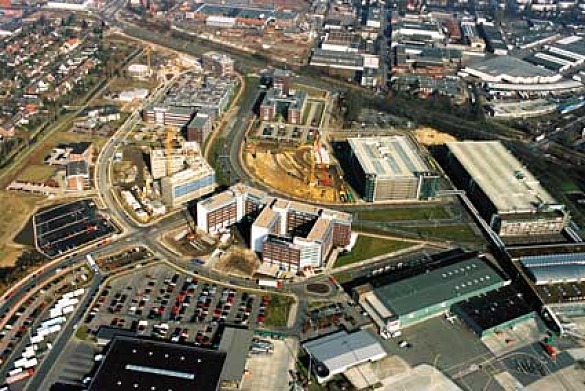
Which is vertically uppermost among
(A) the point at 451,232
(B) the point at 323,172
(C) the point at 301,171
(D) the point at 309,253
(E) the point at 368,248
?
(D) the point at 309,253

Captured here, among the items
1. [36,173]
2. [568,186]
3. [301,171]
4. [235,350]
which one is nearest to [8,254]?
[36,173]

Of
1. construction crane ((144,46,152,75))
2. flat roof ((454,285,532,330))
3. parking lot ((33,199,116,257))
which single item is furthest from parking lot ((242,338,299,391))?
construction crane ((144,46,152,75))

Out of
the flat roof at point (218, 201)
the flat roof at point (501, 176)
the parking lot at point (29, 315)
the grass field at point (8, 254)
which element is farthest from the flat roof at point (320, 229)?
the grass field at point (8, 254)

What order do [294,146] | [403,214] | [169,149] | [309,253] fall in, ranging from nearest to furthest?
[309,253] → [403,214] → [169,149] → [294,146]

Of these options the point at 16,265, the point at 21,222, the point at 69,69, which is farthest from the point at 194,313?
the point at 69,69

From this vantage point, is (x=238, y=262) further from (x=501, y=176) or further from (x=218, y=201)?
(x=501, y=176)

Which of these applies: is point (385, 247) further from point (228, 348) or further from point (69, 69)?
point (69, 69)
